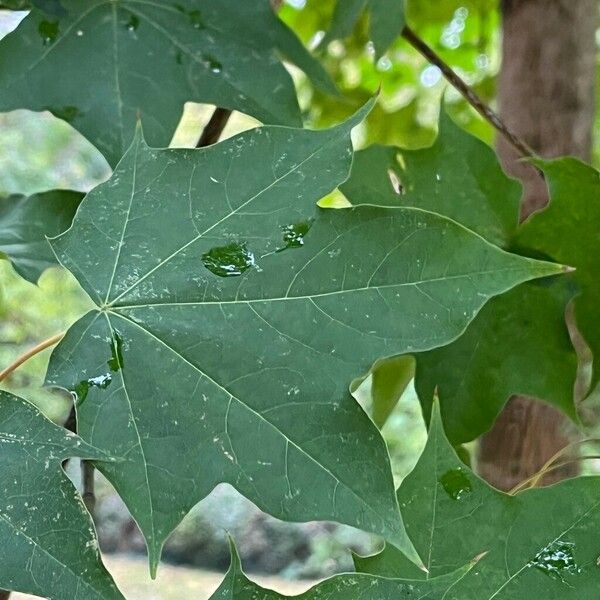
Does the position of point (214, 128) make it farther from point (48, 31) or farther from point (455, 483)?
point (455, 483)

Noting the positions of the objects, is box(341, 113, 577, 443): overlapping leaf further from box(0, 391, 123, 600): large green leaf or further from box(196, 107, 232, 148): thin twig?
box(0, 391, 123, 600): large green leaf

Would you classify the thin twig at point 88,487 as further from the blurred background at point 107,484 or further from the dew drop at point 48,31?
the blurred background at point 107,484

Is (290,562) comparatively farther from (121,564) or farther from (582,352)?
(582,352)

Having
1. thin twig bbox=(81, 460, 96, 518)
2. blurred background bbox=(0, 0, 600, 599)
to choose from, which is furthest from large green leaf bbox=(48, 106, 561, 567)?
blurred background bbox=(0, 0, 600, 599)

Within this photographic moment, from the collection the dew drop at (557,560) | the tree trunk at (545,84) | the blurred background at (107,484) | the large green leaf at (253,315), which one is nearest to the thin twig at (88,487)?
the large green leaf at (253,315)

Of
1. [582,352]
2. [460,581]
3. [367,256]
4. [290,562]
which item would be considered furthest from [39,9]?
[290,562]
